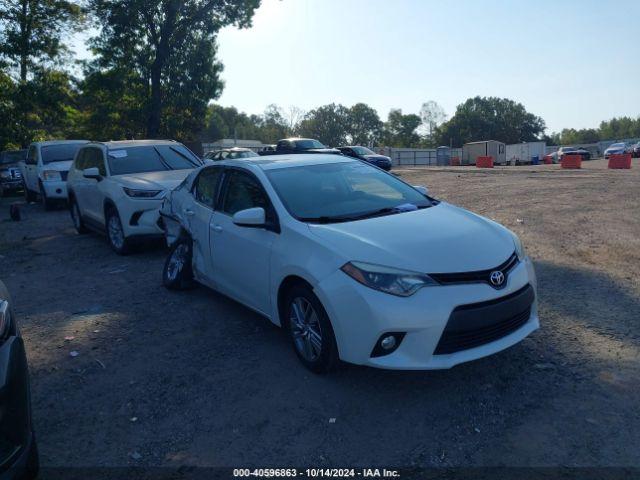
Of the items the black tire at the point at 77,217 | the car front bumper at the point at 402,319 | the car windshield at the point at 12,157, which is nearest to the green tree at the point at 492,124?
the car windshield at the point at 12,157

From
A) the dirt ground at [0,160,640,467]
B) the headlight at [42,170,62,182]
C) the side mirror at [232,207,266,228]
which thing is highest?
the headlight at [42,170,62,182]

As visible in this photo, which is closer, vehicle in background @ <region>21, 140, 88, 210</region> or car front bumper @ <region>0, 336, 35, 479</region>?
car front bumper @ <region>0, 336, 35, 479</region>

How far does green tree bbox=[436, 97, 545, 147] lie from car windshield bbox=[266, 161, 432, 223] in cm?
10375

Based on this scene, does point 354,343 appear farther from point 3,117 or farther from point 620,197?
point 3,117

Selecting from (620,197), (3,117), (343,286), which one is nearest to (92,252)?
(343,286)

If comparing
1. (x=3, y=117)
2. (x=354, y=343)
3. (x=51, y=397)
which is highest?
(x=3, y=117)

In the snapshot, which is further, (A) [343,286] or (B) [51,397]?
(B) [51,397]

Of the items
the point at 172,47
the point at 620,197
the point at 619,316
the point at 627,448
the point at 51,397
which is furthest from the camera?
the point at 172,47

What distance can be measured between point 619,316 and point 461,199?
876 centimetres

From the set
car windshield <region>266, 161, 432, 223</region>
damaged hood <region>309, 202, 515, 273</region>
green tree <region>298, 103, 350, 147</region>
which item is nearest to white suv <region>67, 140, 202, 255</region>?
car windshield <region>266, 161, 432, 223</region>

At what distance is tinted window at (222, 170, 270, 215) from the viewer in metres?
4.81

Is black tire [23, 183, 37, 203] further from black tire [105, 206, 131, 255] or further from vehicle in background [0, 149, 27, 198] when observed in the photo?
black tire [105, 206, 131, 255]

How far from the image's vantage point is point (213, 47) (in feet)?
95.9

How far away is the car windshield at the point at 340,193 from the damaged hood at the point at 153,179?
12.6ft
